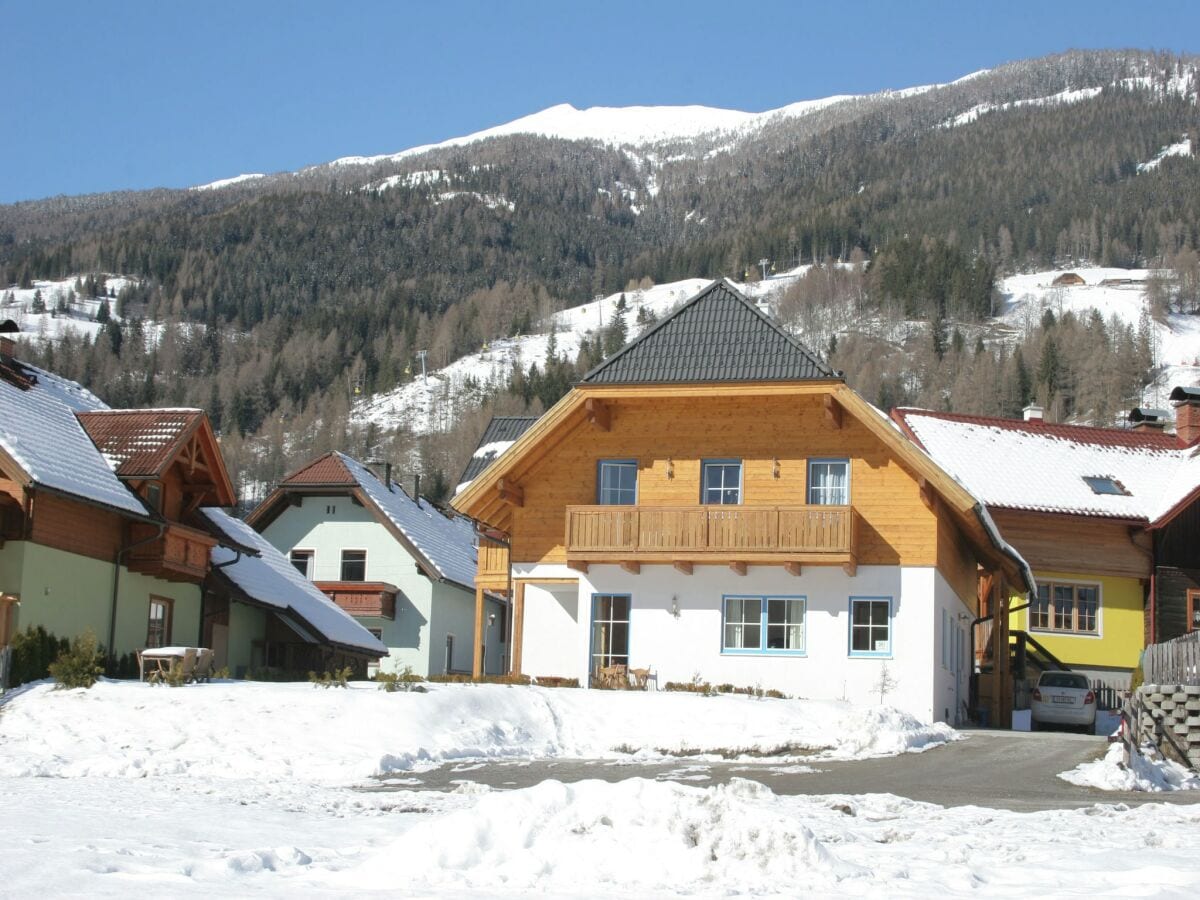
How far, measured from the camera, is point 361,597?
51625 millimetres

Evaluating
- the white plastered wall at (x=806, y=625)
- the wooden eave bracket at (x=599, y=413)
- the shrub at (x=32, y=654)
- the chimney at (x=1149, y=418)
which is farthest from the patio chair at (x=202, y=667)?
the chimney at (x=1149, y=418)

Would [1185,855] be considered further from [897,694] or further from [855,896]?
[897,694]

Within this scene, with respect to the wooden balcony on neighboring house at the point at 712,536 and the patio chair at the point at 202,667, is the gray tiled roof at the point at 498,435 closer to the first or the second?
the wooden balcony on neighboring house at the point at 712,536

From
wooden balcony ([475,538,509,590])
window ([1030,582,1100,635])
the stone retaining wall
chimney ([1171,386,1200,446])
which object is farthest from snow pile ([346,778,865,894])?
chimney ([1171,386,1200,446])

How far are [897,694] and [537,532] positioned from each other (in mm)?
8348

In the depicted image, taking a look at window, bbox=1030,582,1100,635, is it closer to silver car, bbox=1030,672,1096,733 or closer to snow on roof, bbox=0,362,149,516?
silver car, bbox=1030,672,1096,733

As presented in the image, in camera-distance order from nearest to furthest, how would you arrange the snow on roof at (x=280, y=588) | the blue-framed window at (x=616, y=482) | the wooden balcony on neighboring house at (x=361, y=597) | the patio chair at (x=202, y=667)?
1. the patio chair at (x=202, y=667)
2. the blue-framed window at (x=616, y=482)
3. the snow on roof at (x=280, y=588)
4. the wooden balcony on neighboring house at (x=361, y=597)

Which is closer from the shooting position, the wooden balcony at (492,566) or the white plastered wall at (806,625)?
the white plastered wall at (806,625)

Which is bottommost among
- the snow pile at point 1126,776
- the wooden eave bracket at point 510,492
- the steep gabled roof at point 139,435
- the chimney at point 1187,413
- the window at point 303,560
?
the snow pile at point 1126,776

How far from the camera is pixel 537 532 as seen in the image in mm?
34250

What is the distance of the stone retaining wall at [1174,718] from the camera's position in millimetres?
25328

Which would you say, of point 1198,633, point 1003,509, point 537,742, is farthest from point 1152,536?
point 537,742

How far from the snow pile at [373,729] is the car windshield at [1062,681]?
35.0 ft

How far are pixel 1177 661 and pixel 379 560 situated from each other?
31990 millimetres
